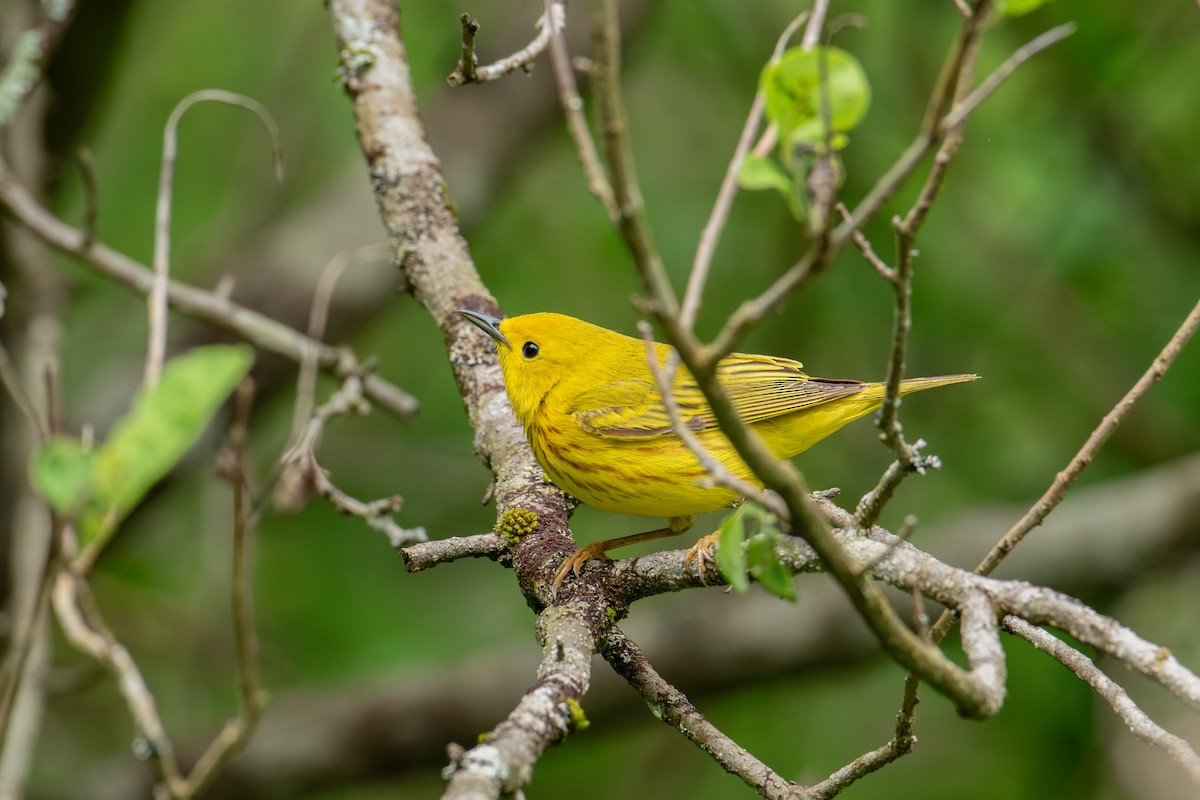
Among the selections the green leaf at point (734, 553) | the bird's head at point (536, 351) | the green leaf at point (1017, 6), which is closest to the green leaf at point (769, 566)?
the green leaf at point (734, 553)

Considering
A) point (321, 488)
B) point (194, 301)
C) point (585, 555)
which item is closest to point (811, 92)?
point (585, 555)

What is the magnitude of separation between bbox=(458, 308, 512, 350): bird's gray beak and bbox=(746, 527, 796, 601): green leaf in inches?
88.7

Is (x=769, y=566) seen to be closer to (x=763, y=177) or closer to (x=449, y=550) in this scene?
(x=763, y=177)

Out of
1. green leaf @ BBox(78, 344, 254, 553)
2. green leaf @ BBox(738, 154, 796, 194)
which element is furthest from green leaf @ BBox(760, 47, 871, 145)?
green leaf @ BBox(78, 344, 254, 553)

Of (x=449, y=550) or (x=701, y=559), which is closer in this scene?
(x=701, y=559)

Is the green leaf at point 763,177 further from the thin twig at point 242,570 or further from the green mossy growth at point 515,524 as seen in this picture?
the green mossy growth at point 515,524

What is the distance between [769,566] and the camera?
6.26ft

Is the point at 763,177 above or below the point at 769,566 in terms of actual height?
above

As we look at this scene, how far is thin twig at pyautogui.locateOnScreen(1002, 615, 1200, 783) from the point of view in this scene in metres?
1.81

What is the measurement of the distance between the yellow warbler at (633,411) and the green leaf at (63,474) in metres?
1.97

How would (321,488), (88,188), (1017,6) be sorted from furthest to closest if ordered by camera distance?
(88,188) < (321,488) < (1017,6)

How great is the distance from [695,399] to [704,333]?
8.75 ft

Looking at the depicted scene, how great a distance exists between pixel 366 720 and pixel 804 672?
226 centimetres

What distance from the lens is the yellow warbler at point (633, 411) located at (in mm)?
3727
